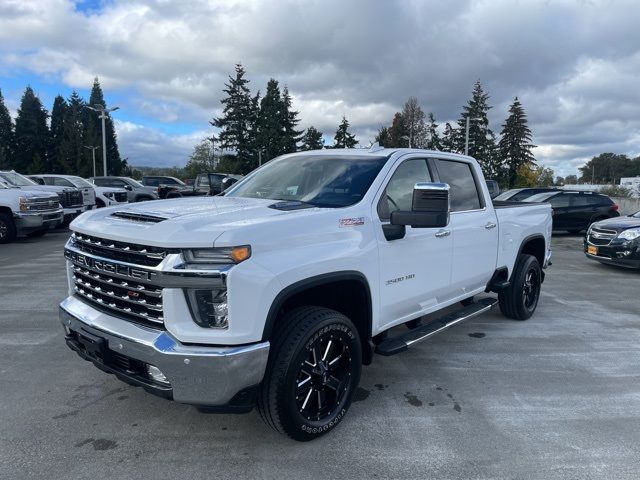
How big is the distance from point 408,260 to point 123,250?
2.06 m

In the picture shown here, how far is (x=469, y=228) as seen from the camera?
470cm

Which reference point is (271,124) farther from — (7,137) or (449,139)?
(7,137)

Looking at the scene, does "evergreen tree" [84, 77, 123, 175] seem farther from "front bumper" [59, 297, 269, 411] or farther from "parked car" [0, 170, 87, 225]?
"front bumper" [59, 297, 269, 411]

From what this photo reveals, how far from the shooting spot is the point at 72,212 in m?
14.7

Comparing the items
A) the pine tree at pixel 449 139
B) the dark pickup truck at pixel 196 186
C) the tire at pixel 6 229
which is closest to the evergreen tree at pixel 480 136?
the pine tree at pixel 449 139

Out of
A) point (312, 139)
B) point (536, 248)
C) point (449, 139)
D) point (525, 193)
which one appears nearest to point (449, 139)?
point (449, 139)

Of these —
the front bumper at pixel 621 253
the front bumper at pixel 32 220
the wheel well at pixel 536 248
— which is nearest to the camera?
the wheel well at pixel 536 248

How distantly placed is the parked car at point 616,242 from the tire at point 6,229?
44.1ft

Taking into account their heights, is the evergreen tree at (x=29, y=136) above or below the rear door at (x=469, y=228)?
above

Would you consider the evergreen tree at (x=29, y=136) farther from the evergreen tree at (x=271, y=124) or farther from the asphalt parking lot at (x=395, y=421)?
the asphalt parking lot at (x=395, y=421)

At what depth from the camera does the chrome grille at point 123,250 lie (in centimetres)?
277

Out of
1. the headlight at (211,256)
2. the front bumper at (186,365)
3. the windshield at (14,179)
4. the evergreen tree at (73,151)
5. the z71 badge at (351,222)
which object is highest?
the evergreen tree at (73,151)

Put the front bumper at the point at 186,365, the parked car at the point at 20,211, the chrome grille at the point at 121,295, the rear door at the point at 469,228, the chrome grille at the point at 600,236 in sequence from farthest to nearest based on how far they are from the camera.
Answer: the parked car at the point at 20,211
the chrome grille at the point at 600,236
the rear door at the point at 469,228
the chrome grille at the point at 121,295
the front bumper at the point at 186,365

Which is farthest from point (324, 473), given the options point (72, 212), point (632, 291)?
point (72, 212)
